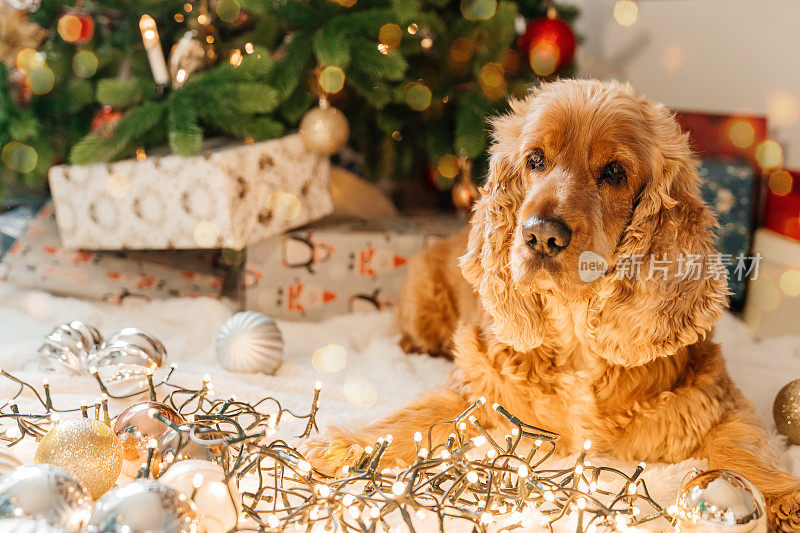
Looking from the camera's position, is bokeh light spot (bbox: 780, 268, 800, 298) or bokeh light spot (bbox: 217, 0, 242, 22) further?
bokeh light spot (bbox: 217, 0, 242, 22)

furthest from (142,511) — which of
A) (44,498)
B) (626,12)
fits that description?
(626,12)

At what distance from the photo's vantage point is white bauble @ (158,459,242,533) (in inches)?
43.1

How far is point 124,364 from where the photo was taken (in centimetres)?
169

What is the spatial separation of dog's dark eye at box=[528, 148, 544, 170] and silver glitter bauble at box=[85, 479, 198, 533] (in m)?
1.01

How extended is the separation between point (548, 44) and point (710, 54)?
0.85 meters

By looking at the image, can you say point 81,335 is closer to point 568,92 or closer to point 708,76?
point 568,92

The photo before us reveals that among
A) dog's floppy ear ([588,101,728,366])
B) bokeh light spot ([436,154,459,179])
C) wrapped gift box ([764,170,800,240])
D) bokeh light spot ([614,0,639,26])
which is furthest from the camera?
bokeh light spot ([614,0,639,26])

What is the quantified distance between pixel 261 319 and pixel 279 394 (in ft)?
0.85

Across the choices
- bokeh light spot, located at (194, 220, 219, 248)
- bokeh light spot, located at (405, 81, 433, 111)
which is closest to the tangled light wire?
bokeh light spot, located at (194, 220, 219, 248)

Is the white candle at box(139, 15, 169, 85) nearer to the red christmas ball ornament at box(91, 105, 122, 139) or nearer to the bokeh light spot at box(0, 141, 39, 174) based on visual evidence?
the red christmas ball ornament at box(91, 105, 122, 139)

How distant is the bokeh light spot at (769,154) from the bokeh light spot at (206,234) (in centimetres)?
214

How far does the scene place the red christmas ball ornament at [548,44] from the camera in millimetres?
2381

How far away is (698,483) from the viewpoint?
1.17 meters

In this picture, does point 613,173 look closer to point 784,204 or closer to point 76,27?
point 784,204
